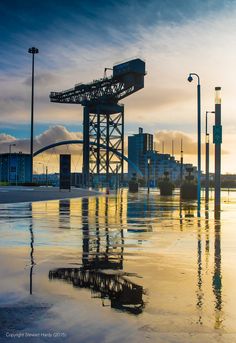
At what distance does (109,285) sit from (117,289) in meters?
0.34

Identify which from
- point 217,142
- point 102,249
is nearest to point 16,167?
point 217,142

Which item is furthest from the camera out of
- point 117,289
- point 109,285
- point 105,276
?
point 105,276

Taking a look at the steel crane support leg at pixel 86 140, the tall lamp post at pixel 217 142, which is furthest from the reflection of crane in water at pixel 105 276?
the steel crane support leg at pixel 86 140

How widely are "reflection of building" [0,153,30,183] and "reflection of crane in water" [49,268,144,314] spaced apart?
8328cm

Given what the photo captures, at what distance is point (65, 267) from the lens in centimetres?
895

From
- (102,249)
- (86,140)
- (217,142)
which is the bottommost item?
(102,249)

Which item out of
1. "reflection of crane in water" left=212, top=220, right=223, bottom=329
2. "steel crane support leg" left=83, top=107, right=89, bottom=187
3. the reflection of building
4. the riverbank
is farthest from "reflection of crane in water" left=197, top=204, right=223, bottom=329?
"steel crane support leg" left=83, top=107, right=89, bottom=187

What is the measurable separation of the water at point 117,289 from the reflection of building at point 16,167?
263ft

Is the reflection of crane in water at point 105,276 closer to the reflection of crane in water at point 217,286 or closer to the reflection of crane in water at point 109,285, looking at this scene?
the reflection of crane in water at point 109,285

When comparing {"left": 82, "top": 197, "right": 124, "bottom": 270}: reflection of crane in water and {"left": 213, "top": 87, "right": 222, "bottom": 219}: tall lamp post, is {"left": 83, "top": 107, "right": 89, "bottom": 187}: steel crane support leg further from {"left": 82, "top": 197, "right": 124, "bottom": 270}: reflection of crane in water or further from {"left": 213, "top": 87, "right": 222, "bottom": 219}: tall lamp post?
{"left": 82, "top": 197, "right": 124, "bottom": 270}: reflection of crane in water

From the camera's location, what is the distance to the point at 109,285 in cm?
737

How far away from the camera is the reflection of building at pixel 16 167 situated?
100988mm

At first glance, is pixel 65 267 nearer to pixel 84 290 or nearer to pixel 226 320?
pixel 84 290

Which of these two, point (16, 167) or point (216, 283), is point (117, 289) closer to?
point (216, 283)
